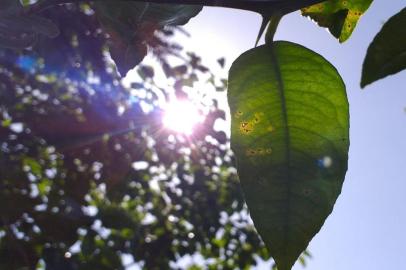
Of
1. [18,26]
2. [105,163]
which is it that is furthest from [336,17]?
[105,163]

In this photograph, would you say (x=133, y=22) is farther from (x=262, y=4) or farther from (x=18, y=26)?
(x=262, y=4)

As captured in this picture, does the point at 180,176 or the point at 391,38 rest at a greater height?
the point at 391,38

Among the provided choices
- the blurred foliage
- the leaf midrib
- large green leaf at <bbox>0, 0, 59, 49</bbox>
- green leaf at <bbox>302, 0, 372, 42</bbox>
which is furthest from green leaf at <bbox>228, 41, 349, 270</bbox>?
the blurred foliage

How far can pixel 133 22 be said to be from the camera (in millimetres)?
911

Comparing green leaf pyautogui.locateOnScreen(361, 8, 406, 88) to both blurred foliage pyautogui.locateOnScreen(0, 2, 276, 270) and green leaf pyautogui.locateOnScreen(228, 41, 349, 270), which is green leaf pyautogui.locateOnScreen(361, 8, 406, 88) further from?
blurred foliage pyautogui.locateOnScreen(0, 2, 276, 270)

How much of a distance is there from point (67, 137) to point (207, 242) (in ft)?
7.10

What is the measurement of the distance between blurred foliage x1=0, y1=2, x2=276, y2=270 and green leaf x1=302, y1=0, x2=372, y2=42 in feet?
11.5

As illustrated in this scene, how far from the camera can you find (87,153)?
18.9ft

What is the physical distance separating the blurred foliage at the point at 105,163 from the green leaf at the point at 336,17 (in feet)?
11.5

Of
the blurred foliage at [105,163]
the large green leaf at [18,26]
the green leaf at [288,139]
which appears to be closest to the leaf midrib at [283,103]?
the green leaf at [288,139]

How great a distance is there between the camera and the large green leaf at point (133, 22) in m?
0.89

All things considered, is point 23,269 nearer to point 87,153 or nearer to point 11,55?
point 87,153

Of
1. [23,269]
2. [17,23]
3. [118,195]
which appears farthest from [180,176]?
[17,23]

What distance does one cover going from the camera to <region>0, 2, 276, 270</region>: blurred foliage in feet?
15.4
